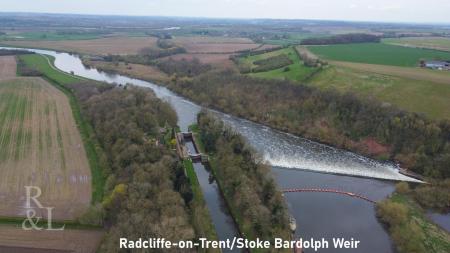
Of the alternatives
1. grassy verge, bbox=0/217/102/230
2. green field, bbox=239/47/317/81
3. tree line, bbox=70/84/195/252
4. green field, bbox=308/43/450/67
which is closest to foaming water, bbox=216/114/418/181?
tree line, bbox=70/84/195/252

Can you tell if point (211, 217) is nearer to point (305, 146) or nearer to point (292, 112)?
point (305, 146)

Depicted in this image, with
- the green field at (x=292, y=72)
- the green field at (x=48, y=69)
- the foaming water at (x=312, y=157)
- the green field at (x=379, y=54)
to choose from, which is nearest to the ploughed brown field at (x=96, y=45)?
the green field at (x=48, y=69)

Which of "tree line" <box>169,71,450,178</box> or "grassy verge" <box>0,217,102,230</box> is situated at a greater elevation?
"tree line" <box>169,71,450,178</box>

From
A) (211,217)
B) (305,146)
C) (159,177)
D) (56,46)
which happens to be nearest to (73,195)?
(159,177)

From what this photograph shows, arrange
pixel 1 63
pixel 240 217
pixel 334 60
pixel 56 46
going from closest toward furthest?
1. pixel 240 217
2. pixel 334 60
3. pixel 1 63
4. pixel 56 46

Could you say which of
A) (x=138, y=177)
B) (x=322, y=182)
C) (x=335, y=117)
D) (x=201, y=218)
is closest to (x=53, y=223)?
(x=138, y=177)

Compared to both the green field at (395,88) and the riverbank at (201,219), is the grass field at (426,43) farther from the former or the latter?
the riverbank at (201,219)

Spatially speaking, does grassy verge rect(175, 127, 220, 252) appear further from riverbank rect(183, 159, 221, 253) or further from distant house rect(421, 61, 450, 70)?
distant house rect(421, 61, 450, 70)
